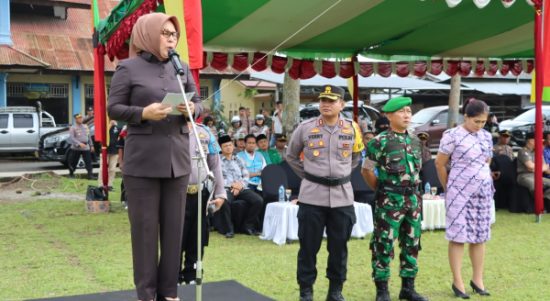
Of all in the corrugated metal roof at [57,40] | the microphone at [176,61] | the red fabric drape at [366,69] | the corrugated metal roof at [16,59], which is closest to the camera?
the microphone at [176,61]

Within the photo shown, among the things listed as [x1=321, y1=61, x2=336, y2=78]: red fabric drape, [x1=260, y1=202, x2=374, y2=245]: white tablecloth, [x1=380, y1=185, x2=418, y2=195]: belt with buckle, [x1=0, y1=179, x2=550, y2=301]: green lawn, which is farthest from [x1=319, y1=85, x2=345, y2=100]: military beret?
[x1=321, y1=61, x2=336, y2=78]: red fabric drape

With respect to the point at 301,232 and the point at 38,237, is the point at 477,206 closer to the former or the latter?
the point at 301,232

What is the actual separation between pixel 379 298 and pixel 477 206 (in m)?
1.03

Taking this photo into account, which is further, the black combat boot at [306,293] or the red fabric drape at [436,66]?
the red fabric drape at [436,66]

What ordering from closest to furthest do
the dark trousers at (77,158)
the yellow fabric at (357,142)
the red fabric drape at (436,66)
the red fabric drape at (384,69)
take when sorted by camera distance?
the yellow fabric at (357,142)
the red fabric drape at (384,69)
the red fabric drape at (436,66)
the dark trousers at (77,158)

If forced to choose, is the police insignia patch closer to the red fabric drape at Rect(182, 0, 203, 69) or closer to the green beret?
the green beret

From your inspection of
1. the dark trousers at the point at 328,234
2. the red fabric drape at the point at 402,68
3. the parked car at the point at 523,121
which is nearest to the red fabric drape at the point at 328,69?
the red fabric drape at the point at 402,68

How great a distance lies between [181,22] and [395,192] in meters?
2.59

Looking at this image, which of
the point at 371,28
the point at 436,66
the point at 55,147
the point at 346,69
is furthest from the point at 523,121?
the point at 55,147

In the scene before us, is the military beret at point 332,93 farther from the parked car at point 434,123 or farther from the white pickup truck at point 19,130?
the parked car at point 434,123

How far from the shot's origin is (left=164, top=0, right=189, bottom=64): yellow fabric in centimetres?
590

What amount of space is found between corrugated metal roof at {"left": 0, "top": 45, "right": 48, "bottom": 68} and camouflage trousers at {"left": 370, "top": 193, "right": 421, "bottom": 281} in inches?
712

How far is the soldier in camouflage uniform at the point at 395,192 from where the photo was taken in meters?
4.78

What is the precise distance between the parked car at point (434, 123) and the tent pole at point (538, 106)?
11.8m
